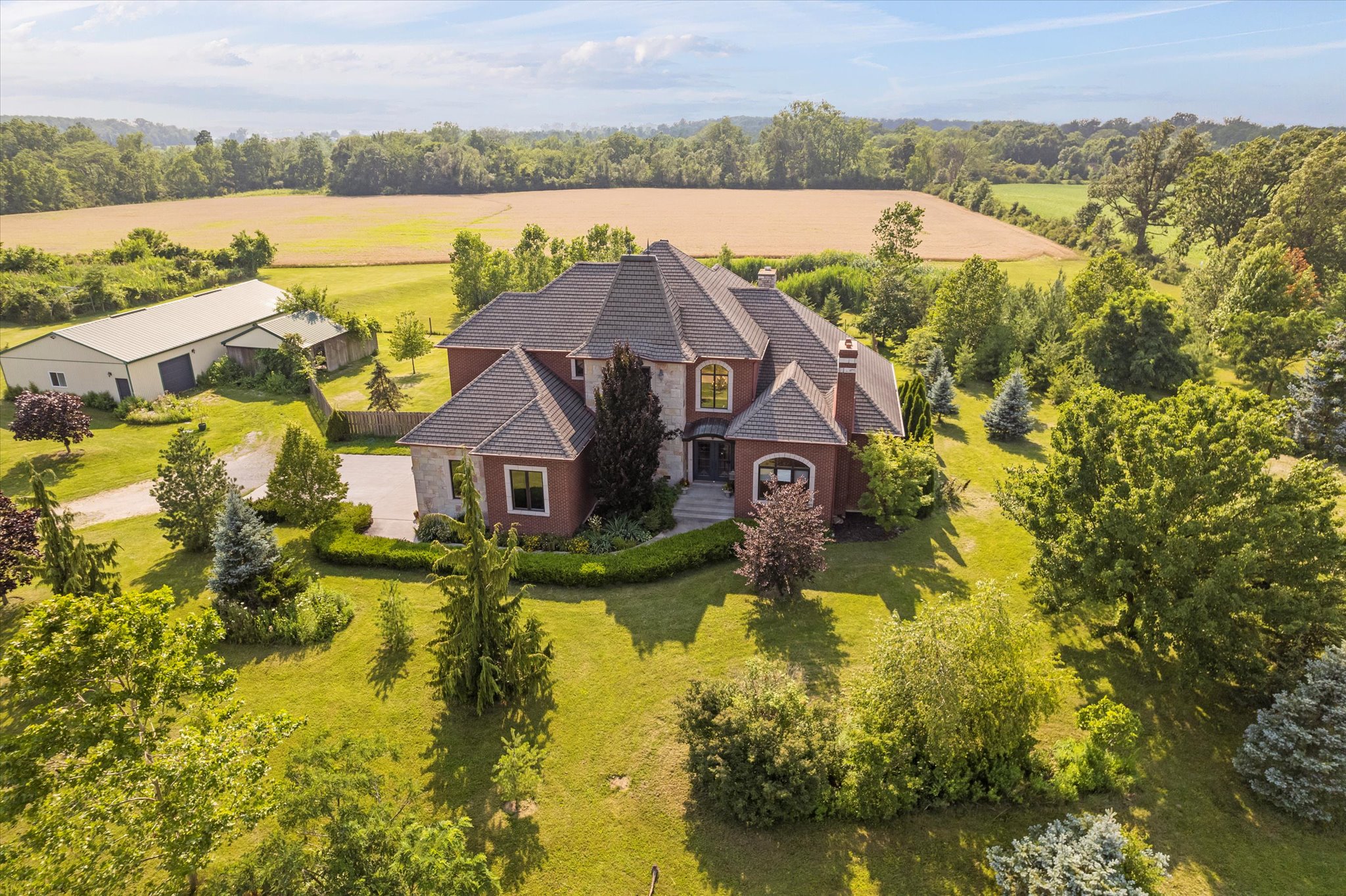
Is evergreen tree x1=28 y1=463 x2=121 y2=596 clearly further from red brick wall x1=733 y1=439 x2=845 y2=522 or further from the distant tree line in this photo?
the distant tree line

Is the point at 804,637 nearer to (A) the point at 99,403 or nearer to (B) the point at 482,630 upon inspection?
(B) the point at 482,630

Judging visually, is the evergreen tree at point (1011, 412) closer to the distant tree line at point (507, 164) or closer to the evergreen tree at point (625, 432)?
the evergreen tree at point (625, 432)

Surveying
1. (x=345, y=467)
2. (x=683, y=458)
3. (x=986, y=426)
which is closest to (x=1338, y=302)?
(x=986, y=426)

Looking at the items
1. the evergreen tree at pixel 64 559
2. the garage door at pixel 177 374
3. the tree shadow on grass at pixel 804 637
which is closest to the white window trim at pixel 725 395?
the tree shadow on grass at pixel 804 637

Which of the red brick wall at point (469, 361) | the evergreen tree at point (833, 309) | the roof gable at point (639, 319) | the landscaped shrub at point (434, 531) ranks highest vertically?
the roof gable at point (639, 319)

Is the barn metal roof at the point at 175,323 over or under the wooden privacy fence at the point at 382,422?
over

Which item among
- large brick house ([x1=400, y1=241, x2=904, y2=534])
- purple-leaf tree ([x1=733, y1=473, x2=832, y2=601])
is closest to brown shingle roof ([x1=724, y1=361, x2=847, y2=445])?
large brick house ([x1=400, y1=241, x2=904, y2=534])

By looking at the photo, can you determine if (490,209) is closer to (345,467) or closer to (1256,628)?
(345,467)
